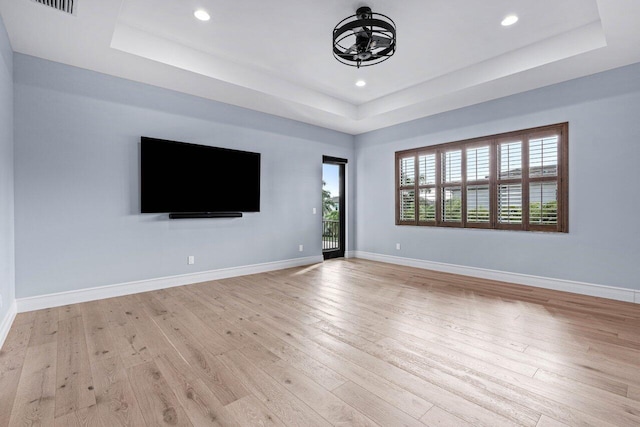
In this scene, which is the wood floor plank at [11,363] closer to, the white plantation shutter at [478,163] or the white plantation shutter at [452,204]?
the white plantation shutter at [452,204]

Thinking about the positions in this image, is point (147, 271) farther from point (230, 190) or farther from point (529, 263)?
point (529, 263)

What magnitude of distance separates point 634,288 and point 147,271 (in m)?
6.26

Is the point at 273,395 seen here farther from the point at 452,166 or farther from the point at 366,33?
the point at 452,166

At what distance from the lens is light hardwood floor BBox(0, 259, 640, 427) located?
1.66 metres

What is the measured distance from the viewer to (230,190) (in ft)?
16.0

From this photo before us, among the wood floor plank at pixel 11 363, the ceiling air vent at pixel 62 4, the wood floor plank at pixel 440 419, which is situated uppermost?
the ceiling air vent at pixel 62 4

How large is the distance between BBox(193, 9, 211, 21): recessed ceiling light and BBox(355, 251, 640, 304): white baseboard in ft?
16.6

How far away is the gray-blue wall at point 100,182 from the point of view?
132 inches

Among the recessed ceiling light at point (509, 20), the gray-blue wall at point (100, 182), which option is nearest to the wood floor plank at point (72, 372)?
the gray-blue wall at point (100, 182)

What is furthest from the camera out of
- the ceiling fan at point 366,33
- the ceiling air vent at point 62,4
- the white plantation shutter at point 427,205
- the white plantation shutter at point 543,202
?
the white plantation shutter at point 427,205

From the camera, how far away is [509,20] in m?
3.24

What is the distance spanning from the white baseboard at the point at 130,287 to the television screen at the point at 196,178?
989 mm

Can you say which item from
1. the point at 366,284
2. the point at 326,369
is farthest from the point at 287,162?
the point at 326,369

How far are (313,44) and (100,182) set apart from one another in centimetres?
319
